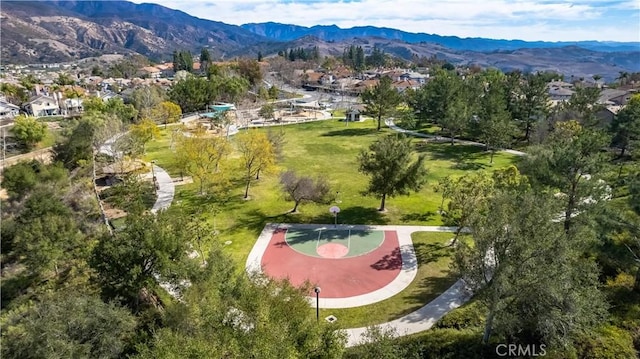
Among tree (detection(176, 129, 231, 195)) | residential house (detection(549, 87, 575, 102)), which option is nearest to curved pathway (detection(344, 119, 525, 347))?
tree (detection(176, 129, 231, 195))

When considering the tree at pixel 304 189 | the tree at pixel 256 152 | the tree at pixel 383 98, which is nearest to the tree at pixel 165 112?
the tree at pixel 256 152

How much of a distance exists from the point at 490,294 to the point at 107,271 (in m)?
19.2

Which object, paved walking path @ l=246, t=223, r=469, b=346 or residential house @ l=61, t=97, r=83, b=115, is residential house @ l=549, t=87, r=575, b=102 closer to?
paved walking path @ l=246, t=223, r=469, b=346

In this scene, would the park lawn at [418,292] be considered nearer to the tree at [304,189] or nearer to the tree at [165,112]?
the tree at [304,189]

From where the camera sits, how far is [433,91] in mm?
74500

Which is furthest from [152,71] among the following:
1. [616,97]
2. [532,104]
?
[616,97]

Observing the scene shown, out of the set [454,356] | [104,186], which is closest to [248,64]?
[104,186]

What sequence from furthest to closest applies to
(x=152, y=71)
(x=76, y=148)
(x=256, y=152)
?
(x=152, y=71) → (x=76, y=148) → (x=256, y=152)

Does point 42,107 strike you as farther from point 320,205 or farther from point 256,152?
point 320,205

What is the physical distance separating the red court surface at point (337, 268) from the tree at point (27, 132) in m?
45.8

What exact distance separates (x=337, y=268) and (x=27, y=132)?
2059 inches

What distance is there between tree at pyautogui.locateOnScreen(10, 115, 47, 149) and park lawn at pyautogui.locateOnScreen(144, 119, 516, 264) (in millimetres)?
14860

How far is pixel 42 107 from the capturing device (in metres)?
78.9

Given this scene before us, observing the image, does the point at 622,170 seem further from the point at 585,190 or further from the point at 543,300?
the point at 543,300
